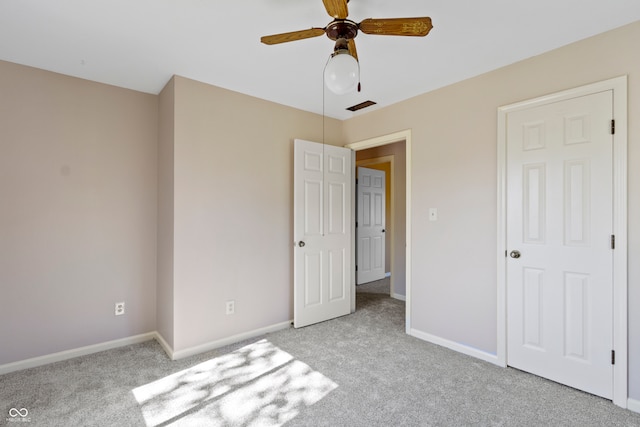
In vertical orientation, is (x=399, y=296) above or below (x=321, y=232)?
below

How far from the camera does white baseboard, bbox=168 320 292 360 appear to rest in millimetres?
2676

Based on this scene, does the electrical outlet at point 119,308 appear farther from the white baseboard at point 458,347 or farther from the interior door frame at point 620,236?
the interior door frame at point 620,236

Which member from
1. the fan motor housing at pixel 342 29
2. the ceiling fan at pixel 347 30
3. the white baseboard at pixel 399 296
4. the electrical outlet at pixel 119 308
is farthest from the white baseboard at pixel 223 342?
the fan motor housing at pixel 342 29

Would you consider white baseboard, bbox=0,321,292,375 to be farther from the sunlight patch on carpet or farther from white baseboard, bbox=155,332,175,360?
the sunlight patch on carpet

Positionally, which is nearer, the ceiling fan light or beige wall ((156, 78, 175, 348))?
the ceiling fan light

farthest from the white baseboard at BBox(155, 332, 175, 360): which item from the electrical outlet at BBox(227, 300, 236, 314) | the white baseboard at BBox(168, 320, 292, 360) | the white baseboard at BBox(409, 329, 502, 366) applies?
the white baseboard at BBox(409, 329, 502, 366)

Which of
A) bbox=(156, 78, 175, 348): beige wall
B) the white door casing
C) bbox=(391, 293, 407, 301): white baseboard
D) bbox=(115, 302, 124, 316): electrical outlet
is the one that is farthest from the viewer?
the white door casing

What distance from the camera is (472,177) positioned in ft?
9.03

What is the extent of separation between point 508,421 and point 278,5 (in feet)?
9.38

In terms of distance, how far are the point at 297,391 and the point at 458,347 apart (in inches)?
62.1

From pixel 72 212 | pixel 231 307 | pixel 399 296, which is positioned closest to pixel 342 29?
pixel 231 307

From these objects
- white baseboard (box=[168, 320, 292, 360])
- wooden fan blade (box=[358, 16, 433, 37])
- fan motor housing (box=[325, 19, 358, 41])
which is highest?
fan motor housing (box=[325, 19, 358, 41])

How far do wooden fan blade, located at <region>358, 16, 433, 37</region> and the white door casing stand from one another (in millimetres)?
3859

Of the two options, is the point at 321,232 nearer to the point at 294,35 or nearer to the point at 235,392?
the point at 235,392
